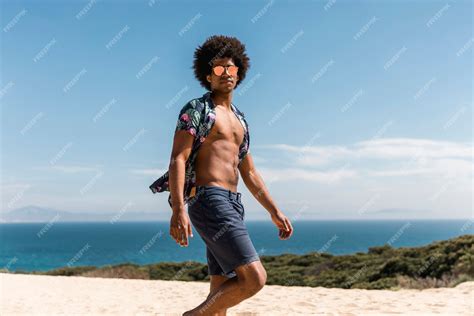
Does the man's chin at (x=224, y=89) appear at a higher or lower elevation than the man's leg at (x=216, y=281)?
higher

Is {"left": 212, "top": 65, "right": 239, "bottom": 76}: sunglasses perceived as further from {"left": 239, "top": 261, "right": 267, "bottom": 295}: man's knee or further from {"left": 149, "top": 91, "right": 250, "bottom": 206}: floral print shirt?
{"left": 239, "top": 261, "right": 267, "bottom": 295}: man's knee

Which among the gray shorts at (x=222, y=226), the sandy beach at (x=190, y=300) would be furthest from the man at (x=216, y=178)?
the sandy beach at (x=190, y=300)

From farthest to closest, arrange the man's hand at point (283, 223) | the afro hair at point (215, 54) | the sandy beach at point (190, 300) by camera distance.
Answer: the sandy beach at point (190, 300) < the man's hand at point (283, 223) < the afro hair at point (215, 54)

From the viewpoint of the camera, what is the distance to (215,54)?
425 cm

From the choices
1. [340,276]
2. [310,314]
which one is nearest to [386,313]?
[310,314]

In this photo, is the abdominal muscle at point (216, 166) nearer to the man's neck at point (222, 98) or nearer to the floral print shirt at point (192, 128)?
the floral print shirt at point (192, 128)

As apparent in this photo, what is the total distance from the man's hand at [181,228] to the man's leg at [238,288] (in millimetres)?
398

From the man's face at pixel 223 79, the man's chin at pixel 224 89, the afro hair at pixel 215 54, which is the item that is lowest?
the man's chin at pixel 224 89

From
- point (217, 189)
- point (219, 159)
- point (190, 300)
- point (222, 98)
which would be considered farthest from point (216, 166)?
point (190, 300)

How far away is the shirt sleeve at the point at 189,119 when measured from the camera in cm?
380

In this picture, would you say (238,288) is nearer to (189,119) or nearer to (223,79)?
(189,119)

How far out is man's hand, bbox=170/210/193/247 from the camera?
3.51 m

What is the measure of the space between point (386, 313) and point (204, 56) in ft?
17.3

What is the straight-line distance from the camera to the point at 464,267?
50.7 ft
